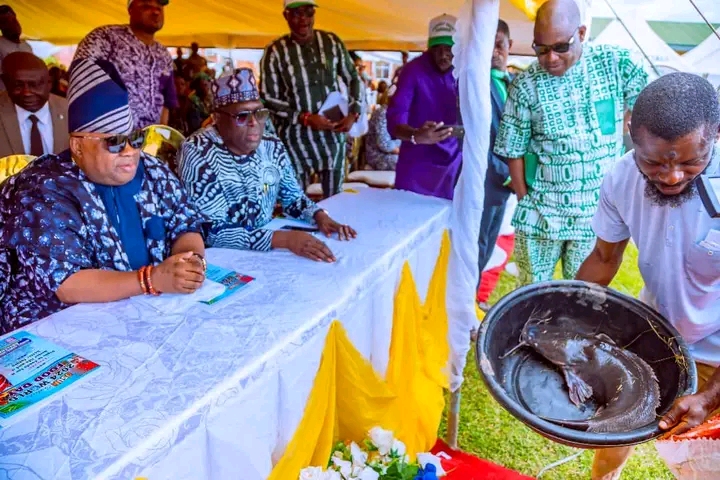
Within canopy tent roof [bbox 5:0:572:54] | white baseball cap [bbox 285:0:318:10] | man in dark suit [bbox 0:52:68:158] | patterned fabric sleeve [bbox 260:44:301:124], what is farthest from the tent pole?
canopy tent roof [bbox 5:0:572:54]

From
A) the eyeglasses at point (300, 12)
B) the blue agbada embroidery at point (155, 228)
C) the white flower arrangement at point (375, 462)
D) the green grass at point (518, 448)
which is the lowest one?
the green grass at point (518, 448)

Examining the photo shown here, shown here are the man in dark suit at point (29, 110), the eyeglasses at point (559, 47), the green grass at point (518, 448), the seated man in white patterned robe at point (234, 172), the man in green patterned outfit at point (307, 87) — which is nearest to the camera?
the seated man in white patterned robe at point (234, 172)

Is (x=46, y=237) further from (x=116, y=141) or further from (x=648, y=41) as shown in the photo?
(x=648, y=41)

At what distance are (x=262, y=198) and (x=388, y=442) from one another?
1071 millimetres

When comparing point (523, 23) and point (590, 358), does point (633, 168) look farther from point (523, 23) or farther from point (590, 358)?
point (523, 23)

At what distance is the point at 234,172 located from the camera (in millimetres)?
2014

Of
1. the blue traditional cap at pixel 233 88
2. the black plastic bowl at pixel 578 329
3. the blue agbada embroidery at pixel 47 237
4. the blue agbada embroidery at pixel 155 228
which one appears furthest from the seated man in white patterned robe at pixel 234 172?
the black plastic bowl at pixel 578 329

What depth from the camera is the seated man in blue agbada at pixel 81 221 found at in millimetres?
1395

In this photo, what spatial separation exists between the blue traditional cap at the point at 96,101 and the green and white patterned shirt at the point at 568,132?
1.61m

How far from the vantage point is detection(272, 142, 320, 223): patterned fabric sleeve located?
89.3 inches

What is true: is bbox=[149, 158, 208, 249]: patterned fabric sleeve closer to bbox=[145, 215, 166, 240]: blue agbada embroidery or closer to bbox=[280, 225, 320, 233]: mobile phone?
bbox=[145, 215, 166, 240]: blue agbada embroidery

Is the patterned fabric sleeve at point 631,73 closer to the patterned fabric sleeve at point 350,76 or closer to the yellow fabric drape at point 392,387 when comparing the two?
the yellow fabric drape at point 392,387

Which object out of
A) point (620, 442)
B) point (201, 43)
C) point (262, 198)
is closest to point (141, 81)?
point (262, 198)

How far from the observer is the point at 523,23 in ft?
16.7
